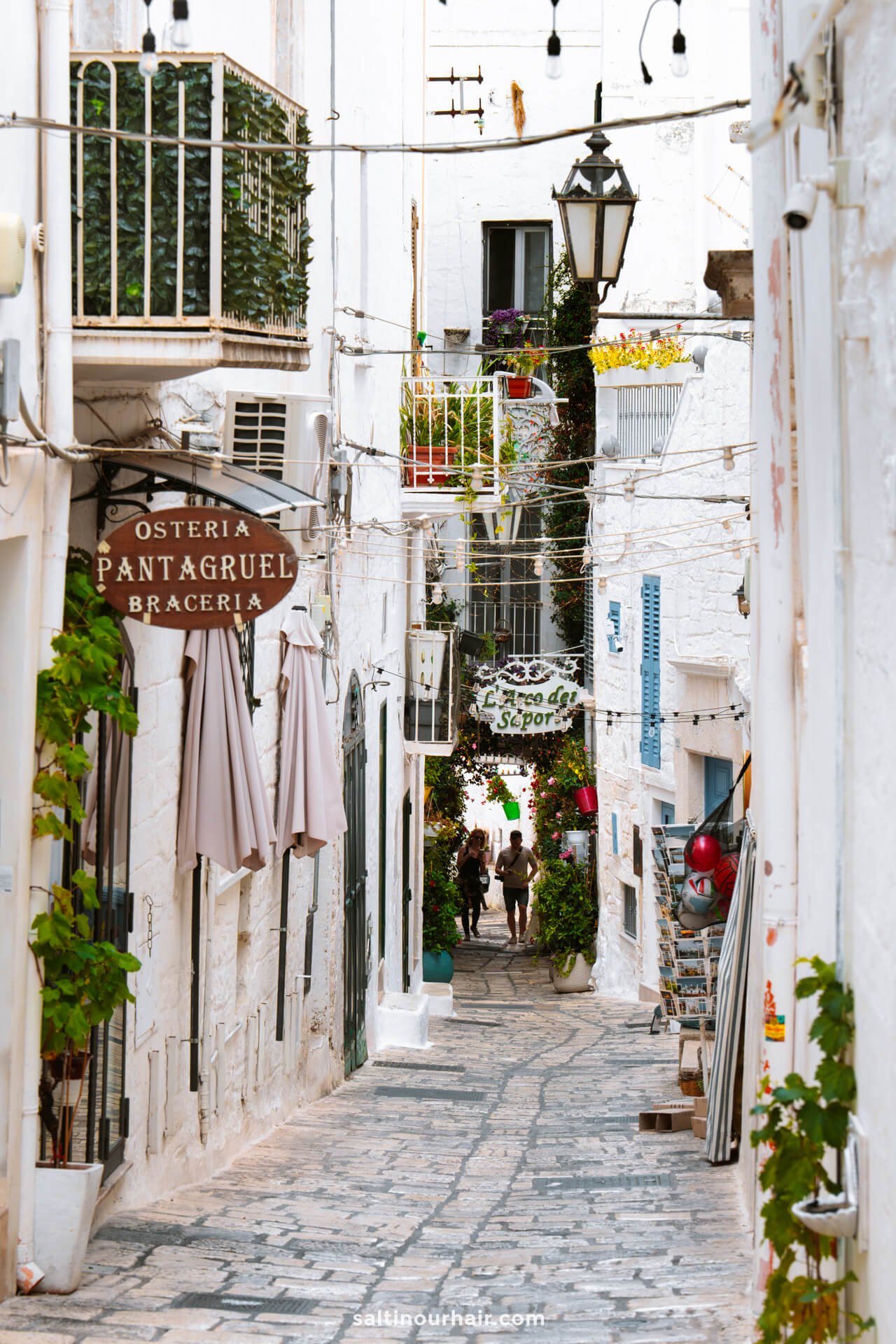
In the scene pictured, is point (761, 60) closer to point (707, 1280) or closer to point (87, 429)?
point (87, 429)

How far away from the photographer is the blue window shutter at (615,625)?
1938 cm

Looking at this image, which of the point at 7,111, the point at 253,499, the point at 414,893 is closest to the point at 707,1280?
the point at 253,499

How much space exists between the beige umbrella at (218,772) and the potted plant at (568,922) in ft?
41.6

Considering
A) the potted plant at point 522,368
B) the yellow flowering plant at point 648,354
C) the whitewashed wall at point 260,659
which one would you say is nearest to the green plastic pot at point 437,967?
the whitewashed wall at point 260,659

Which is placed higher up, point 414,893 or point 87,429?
point 87,429

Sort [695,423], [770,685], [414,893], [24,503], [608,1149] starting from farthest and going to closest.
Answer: [414,893] → [695,423] → [608,1149] → [24,503] → [770,685]

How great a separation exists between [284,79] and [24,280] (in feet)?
16.8

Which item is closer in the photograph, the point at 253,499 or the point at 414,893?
the point at 253,499

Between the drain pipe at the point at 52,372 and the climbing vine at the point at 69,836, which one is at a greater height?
the drain pipe at the point at 52,372

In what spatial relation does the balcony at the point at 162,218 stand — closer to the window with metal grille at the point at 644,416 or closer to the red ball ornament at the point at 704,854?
the red ball ornament at the point at 704,854

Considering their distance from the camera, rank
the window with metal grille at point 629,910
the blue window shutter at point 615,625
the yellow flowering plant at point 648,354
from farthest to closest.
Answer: the blue window shutter at point 615,625 < the window with metal grille at point 629,910 < the yellow flowering plant at point 648,354

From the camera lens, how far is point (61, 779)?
6113 millimetres

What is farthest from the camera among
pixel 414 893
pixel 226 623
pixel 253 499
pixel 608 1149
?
pixel 414 893

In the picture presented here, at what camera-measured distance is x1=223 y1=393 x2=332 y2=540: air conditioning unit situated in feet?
31.0
